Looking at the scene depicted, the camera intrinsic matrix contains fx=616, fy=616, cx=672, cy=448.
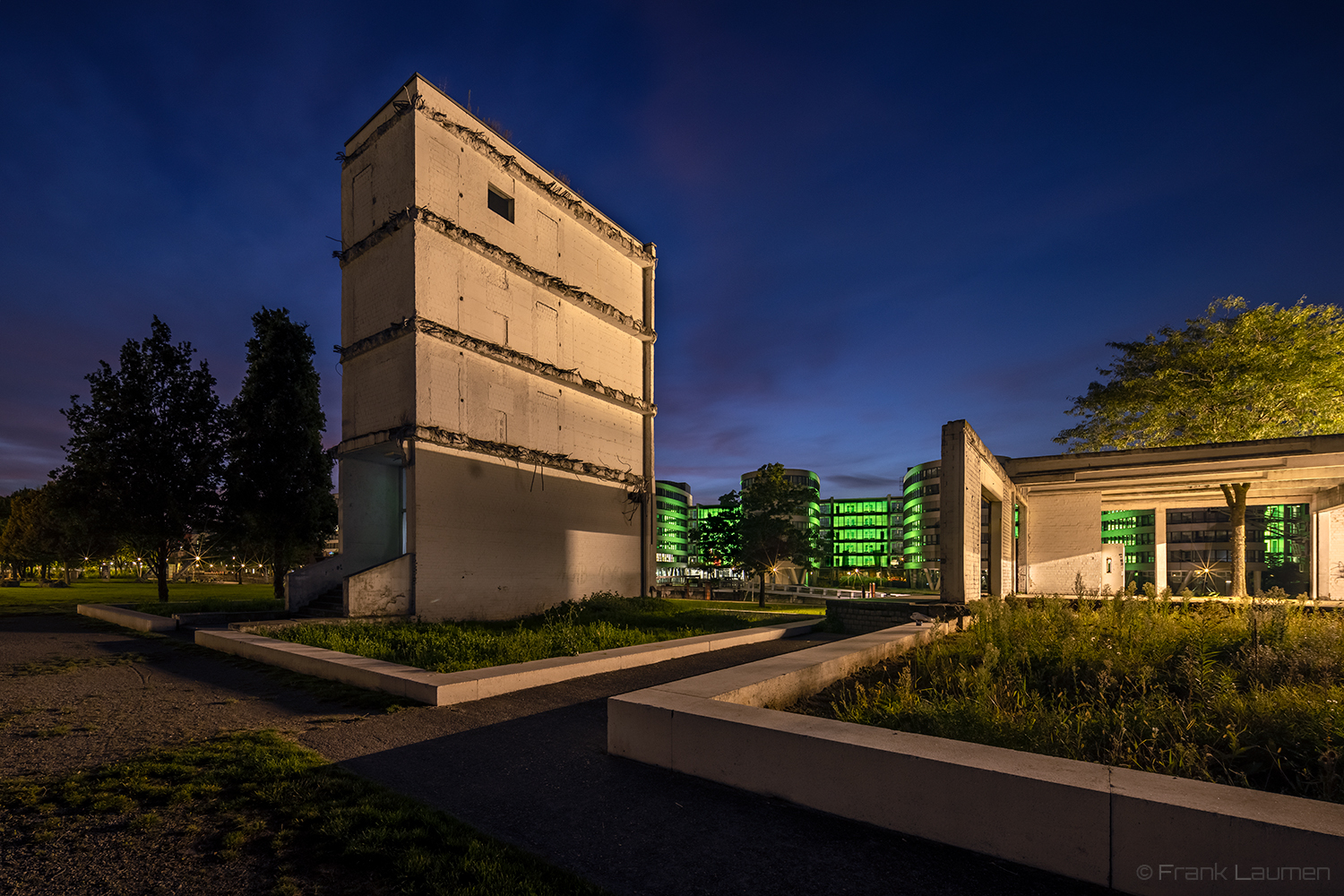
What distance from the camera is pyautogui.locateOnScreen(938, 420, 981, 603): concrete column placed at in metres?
14.5

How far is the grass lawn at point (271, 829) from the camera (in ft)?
11.0

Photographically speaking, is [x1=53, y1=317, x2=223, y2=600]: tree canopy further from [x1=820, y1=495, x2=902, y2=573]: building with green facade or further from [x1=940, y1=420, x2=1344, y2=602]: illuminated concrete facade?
[x1=820, y1=495, x2=902, y2=573]: building with green facade

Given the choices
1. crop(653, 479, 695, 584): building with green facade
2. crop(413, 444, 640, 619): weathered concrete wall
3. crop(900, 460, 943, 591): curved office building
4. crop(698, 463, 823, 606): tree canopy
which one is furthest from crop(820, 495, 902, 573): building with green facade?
crop(413, 444, 640, 619): weathered concrete wall

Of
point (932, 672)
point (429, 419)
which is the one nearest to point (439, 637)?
point (429, 419)

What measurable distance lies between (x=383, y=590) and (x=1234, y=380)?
29.4 metres

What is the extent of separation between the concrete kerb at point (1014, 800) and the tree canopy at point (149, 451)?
22966 millimetres

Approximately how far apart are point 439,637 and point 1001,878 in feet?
34.3

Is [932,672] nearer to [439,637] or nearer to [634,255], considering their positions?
[439,637]

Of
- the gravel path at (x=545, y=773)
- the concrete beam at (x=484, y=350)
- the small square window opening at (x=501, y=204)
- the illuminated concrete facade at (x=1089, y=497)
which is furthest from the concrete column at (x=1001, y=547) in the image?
the small square window opening at (x=501, y=204)

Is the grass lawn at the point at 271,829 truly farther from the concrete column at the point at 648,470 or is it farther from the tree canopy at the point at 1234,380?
the tree canopy at the point at 1234,380

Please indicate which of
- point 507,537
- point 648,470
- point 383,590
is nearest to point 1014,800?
point 383,590

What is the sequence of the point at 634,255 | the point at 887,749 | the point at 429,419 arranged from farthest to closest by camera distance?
the point at 634,255, the point at 429,419, the point at 887,749

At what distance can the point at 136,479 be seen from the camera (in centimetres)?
2062

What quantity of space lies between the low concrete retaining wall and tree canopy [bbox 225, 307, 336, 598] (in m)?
4.28
